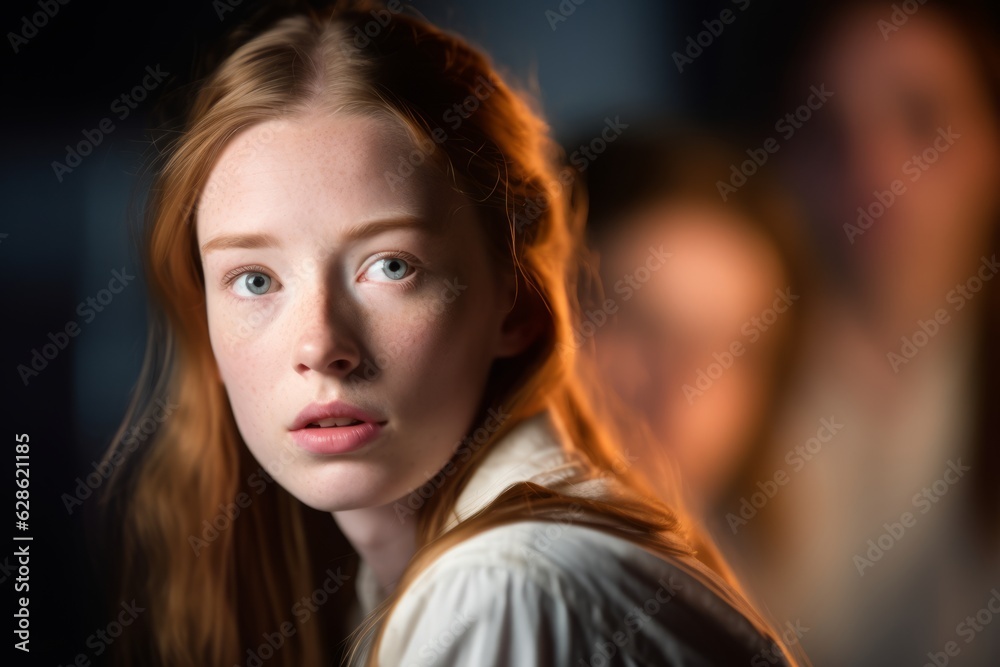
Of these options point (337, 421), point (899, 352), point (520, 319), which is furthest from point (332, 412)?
point (899, 352)

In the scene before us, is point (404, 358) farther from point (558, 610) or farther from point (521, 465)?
point (558, 610)

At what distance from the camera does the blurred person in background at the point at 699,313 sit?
1062mm

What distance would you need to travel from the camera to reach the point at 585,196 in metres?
1.06

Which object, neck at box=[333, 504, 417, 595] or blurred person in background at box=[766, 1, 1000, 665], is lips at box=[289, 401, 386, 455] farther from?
blurred person in background at box=[766, 1, 1000, 665]

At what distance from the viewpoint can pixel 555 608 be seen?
810 millimetres

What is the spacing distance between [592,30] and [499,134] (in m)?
0.19

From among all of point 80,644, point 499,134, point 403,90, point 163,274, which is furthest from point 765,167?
point 80,644

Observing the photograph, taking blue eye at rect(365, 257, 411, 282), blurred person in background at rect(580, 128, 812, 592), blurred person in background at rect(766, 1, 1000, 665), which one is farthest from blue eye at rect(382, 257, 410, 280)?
blurred person in background at rect(766, 1, 1000, 665)

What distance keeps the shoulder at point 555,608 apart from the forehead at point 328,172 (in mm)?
348

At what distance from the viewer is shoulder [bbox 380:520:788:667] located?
80 centimetres

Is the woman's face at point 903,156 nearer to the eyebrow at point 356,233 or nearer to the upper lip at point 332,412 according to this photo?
the eyebrow at point 356,233

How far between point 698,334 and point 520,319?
22 centimetres

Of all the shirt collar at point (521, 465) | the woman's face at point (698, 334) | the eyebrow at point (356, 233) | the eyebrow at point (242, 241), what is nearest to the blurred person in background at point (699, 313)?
the woman's face at point (698, 334)

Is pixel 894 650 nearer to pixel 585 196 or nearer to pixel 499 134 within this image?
pixel 585 196
